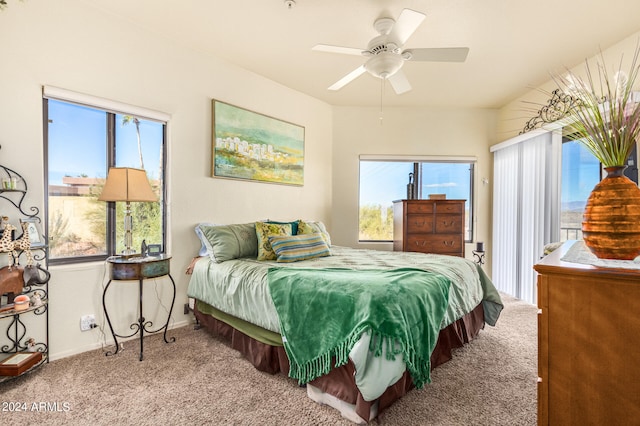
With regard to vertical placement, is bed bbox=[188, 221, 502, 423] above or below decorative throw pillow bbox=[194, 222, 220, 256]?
below

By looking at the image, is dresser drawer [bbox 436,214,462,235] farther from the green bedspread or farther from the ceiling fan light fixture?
the ceiling fan light fixture

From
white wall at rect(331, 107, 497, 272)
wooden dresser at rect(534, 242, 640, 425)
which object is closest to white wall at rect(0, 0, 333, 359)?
white wall at rect(331, 107, 497, 272)

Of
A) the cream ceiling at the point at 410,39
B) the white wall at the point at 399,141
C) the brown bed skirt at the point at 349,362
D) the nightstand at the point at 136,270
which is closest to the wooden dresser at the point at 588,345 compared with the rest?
the brown bed skirt at the point at 349,362

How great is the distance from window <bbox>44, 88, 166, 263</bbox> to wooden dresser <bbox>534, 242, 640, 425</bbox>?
2.98 metres

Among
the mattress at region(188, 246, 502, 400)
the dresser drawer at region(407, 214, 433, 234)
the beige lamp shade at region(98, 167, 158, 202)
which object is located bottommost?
the mattress at region(188, 246, 502, 400)

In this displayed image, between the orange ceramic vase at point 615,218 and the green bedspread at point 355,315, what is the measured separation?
86 cm

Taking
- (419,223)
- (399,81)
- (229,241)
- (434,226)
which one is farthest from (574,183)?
(229,241)

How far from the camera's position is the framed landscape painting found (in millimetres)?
3326

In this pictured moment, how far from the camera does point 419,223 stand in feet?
13.5

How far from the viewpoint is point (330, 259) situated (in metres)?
2.82

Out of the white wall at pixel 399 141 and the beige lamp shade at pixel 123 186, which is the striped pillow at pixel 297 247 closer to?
the beige lamp shade at pixel 123 186

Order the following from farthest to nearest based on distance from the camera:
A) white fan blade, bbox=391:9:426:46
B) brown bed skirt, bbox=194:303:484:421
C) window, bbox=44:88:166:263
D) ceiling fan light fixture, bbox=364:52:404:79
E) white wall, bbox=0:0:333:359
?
window, bbox=44:88:166:263 < ceiling fan light fixture, bbox=364:52:404:79 < white wall, bbox=0:0:333:359 < white fan blade, bbox=391:9:426:46 < brown bed skirt, bbox=194:303:484:421

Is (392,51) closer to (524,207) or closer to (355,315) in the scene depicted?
(355,315)

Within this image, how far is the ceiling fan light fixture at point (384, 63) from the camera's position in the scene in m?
2.26
